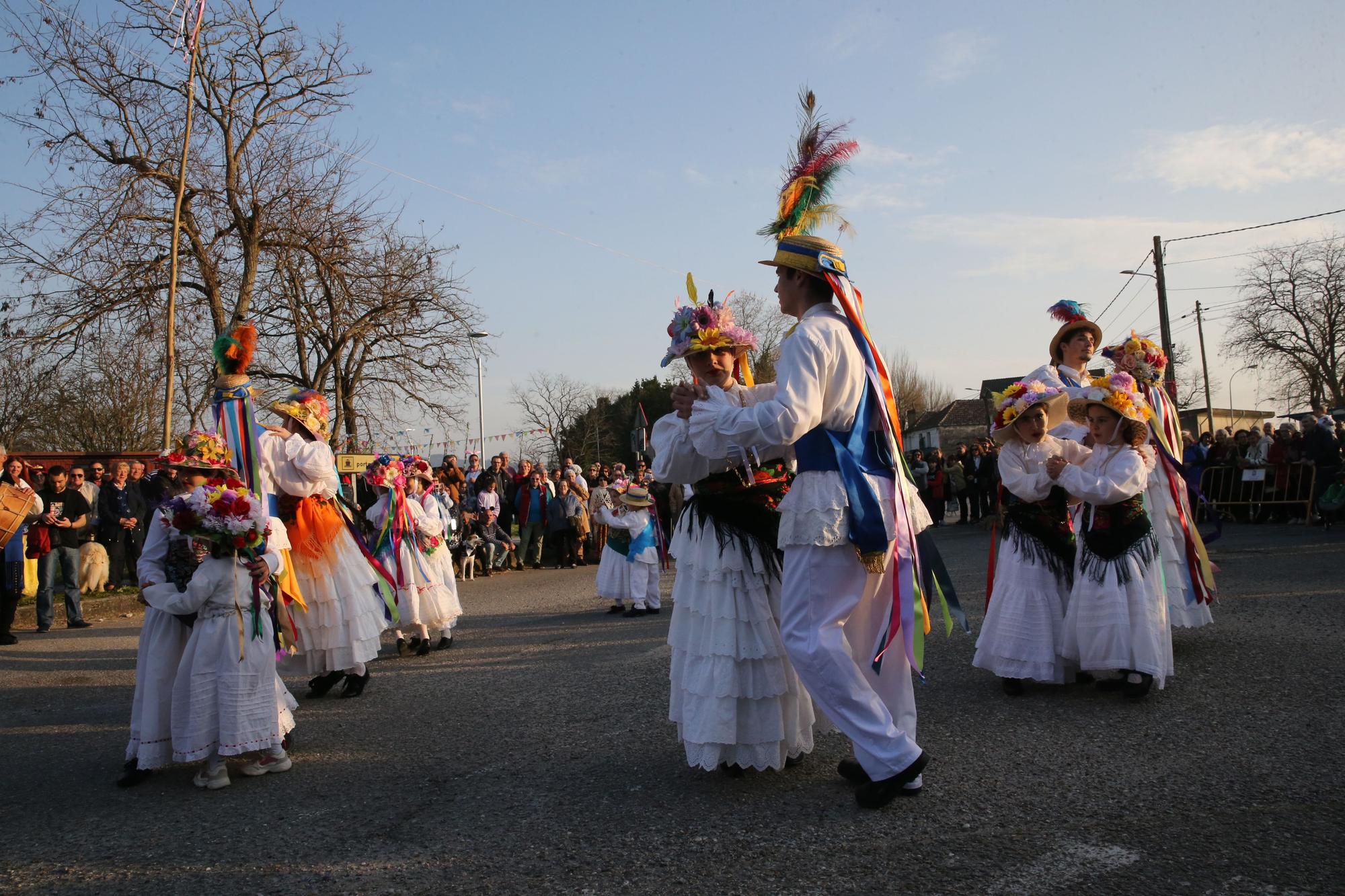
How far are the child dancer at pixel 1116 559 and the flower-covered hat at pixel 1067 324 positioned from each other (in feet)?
3.67

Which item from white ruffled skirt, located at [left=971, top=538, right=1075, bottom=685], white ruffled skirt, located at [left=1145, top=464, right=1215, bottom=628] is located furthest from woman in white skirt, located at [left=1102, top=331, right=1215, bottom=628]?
white ruffled skirt, located at [left=971, top=538, right=1075, bottom=685]

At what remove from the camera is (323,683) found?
665cm

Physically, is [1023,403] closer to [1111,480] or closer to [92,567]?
[1111,480]

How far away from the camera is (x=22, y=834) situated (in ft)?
13.0

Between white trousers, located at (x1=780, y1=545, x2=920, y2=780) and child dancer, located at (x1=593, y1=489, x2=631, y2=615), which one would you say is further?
child dancer, located at (x1=593, y1=489, x2=631, y2=615)

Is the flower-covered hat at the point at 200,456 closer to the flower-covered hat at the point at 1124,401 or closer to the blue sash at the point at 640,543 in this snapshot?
the flower-covered hat at the point at 1124,401

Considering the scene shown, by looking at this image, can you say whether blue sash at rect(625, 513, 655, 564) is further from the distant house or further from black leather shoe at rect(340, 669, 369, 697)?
the distant house

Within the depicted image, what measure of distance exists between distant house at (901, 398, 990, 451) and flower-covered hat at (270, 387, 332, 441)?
68787 millimetres

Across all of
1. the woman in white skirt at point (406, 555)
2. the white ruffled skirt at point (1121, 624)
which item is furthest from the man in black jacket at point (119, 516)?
the white ruffled skirt at point (1121, 624)

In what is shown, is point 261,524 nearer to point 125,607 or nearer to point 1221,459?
point 125,607

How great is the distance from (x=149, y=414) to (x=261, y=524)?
25.8 metres

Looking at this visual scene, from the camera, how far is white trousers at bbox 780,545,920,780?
3643 millimetres

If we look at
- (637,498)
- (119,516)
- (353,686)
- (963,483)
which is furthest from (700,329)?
(963,483)

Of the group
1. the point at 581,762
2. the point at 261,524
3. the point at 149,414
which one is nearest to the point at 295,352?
the point at 149,414
